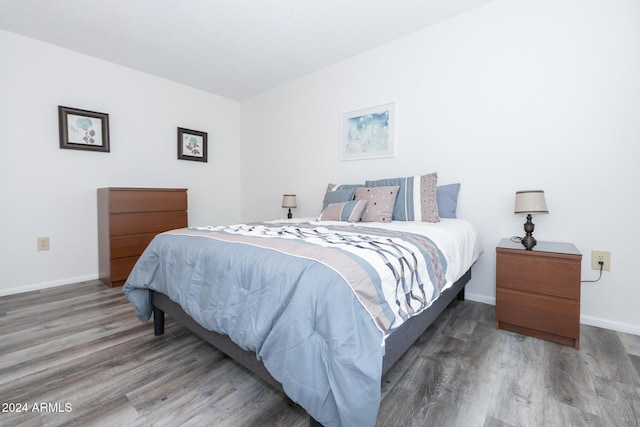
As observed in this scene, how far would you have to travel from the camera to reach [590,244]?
1.91 metres

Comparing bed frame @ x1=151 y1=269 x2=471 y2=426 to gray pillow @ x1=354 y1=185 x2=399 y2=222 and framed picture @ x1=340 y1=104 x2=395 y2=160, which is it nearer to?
gray pillow @ x1=354 y1=185 x2=399 y2=222

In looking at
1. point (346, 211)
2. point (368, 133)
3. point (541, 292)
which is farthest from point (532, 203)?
point (368, 133)

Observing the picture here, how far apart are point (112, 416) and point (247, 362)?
556 millimetres

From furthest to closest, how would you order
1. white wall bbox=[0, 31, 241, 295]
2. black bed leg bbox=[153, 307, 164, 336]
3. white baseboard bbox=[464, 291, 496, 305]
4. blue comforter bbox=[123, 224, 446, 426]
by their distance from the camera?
white wall bbox=[0, 31, 241, 295] → white baseboard bbox=[464, 291, 496, 305] → black bed leg bbox=[153, 307, 164, 336] → blue comforter bbox=[123, 224, 446, 426]

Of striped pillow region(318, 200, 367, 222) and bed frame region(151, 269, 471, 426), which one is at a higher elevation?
striped pillow region(318, 200, 367, 222)

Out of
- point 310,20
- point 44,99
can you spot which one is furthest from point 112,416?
point 44,99

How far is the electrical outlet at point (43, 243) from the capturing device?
2705mm

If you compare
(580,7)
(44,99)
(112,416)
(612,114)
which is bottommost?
(112,416)

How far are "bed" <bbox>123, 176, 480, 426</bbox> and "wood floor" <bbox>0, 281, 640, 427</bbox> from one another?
0.71 feet

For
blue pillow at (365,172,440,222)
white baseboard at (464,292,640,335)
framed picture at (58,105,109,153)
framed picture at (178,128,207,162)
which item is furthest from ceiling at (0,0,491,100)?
white baseboard at (464,292,640,335)

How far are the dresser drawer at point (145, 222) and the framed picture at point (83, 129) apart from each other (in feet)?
2.71

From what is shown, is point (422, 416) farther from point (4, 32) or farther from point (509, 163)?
point (4, 32)

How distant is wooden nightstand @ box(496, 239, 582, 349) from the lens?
1609mm

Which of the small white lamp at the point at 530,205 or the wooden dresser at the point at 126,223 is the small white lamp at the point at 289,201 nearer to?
the wooden dresser at the point at 126,223
